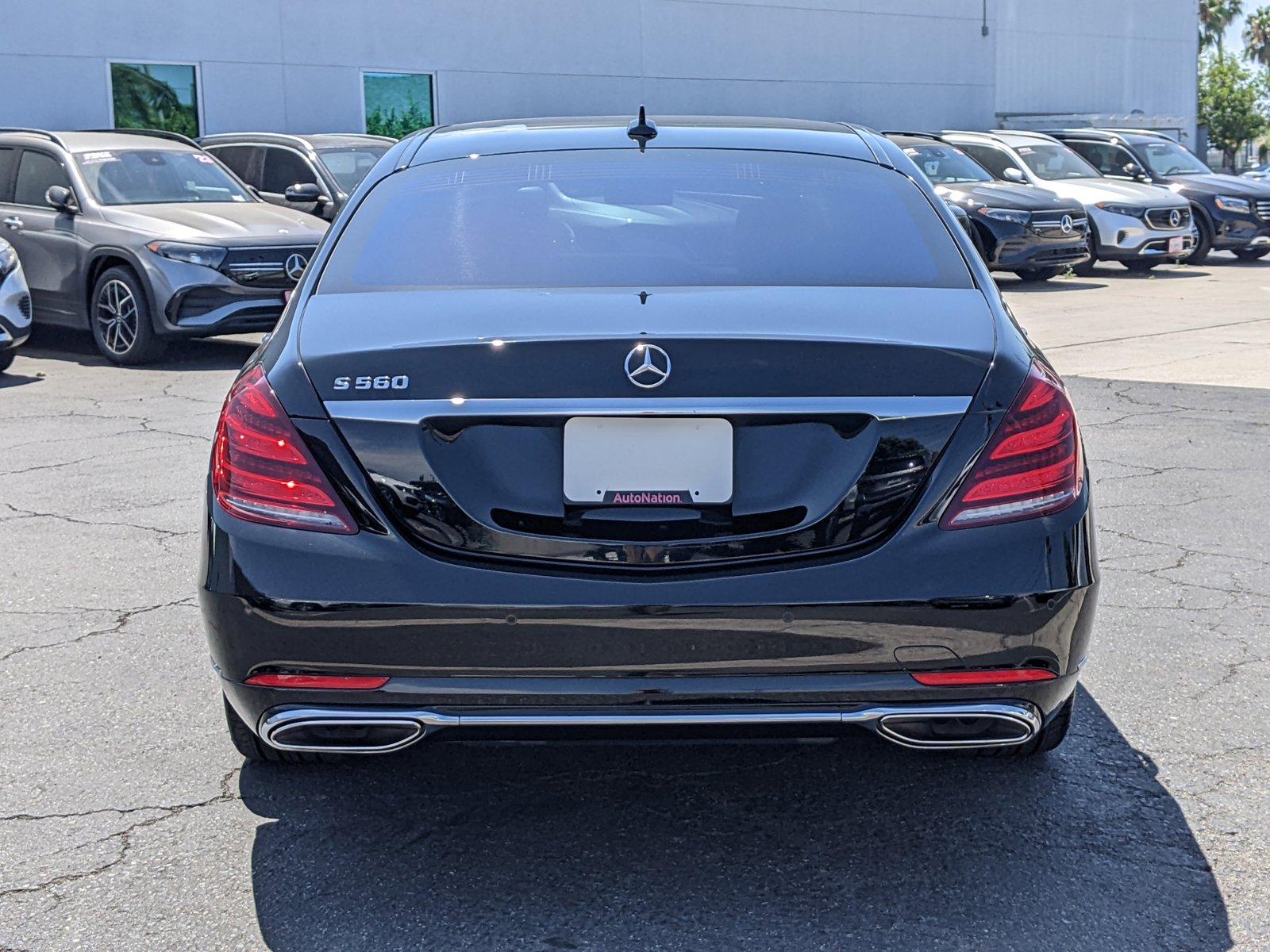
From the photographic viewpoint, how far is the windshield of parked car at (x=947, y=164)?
61.6 ft

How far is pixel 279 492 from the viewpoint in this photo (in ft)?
10.0

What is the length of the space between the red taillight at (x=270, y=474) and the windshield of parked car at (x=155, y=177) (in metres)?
9.70

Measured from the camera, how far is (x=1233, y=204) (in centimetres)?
2102

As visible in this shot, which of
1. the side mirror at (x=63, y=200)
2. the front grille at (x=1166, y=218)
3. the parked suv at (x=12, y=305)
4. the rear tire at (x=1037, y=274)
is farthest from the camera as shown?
the front grille at (x=1166, y=218)

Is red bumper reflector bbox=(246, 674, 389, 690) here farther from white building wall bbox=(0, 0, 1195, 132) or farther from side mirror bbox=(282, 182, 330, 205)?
white building wall bbox=(0, 0, 1195, 132)

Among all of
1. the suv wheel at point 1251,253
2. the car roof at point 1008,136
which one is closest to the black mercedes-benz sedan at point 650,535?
the car roof at point 1008,136

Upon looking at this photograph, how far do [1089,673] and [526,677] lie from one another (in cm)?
219

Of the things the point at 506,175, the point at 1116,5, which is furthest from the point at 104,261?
the point at 1116,5

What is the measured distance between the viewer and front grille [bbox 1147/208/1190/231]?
63.7ft

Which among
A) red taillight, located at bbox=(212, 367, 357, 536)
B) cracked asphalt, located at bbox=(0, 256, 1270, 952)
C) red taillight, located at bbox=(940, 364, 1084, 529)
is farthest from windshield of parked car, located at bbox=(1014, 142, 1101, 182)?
red taillight, located at bbox=(212, 367, 357, 536)

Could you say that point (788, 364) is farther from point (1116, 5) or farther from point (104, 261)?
point (1116, 5)

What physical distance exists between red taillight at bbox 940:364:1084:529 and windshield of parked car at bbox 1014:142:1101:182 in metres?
17.6

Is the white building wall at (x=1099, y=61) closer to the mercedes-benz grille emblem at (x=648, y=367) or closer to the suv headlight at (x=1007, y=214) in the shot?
the suv headlight at (x=1007, y=214)

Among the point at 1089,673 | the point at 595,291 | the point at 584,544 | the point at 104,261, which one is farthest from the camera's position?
the point at 104,261
